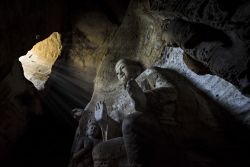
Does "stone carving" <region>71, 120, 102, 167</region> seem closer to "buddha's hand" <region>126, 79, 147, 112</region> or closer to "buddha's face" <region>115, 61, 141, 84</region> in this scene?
"buddha's face" <region>115, 61, 141, 84</region>

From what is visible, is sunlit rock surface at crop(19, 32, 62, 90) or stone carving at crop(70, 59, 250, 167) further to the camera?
sunlit rock surface at crop(19, 32, 62, 90)

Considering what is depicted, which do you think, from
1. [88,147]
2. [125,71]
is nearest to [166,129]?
[88,147]

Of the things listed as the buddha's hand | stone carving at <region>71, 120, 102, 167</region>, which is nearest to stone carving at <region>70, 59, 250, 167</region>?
the buddha's hand

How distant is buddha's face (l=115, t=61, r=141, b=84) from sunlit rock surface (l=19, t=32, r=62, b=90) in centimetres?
234

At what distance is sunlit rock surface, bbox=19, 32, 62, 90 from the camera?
23.7ft

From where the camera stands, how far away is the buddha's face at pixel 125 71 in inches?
202

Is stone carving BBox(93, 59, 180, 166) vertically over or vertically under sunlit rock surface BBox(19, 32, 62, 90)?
under

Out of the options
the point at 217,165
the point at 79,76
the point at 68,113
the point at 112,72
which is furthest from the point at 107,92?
the point at 217,165

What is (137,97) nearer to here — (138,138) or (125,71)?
(138,138)

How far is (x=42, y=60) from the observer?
25.0ft

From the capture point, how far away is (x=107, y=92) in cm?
583

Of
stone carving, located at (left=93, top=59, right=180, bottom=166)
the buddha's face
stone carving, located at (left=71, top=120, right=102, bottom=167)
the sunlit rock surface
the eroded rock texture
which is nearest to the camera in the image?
the eroded rock texture

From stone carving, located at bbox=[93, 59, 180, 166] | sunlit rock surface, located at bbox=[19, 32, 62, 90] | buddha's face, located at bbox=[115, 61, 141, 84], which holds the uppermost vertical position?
sunlit rock surface, located at bbox=[19, 32, 62, 90]

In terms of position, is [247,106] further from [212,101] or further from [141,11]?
[141,11]
